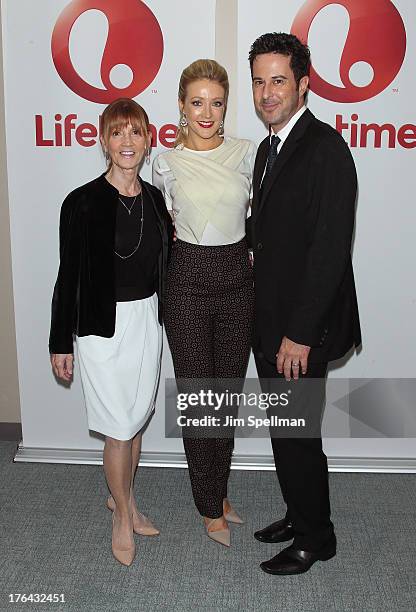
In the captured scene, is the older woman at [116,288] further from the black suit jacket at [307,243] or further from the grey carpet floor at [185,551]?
the black suit jacket at [307,243]

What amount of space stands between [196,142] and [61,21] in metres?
0.99

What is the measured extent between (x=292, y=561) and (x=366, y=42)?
214 centimetres

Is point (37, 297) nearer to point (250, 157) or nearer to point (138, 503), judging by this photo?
point (138, 503)

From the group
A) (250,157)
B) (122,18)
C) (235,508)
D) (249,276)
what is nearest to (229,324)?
(249,276)

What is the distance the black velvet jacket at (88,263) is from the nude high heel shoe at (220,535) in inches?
37.0

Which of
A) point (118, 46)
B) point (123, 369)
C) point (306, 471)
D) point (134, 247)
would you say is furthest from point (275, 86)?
point (306, 471)

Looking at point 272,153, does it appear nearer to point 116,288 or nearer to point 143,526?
point 116,288

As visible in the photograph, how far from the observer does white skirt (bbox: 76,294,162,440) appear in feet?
9.16

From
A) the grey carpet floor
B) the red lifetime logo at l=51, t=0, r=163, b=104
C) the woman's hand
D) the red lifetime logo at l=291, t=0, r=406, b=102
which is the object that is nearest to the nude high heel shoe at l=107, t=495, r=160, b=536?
the grey carpet floor

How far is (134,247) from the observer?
Answer: 2801 millimetres

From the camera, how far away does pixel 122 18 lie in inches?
131

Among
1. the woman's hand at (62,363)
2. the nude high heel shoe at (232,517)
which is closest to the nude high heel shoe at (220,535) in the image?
the nude high heel shoe at (232,517)

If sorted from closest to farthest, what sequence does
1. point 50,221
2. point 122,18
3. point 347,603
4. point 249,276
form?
1. point 347,603
2. point 249,276
3. point 122,18
4. point 50,221

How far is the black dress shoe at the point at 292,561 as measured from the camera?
287cm
